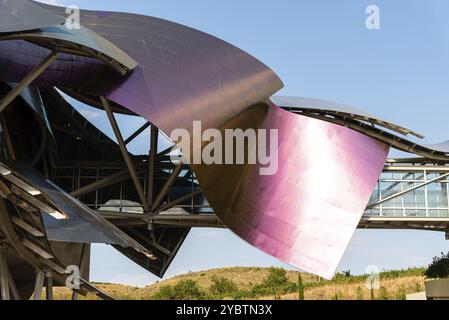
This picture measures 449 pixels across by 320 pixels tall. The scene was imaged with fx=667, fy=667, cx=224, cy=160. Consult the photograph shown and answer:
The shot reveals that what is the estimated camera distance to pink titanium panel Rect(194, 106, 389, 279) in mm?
22547

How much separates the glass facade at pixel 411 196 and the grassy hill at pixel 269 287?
5946 mm

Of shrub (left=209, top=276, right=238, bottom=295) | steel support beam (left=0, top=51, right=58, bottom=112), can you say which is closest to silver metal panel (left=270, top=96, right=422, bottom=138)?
steel support beam (left=0, top=51, right=58, bottom=112)

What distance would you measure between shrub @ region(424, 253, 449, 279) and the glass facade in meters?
2.54

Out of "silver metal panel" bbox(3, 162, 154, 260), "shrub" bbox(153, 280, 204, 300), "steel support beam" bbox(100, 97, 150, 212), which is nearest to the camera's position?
"silver metal panel" bbox(3, 162, 154, 260)

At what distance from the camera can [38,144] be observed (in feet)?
97.9

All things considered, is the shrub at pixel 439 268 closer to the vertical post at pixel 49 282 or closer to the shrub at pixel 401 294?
the shrub at pixel 401 294

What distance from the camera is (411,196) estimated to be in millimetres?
34562

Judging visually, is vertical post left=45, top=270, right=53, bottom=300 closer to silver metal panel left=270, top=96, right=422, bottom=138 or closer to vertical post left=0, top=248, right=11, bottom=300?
vertical post left=0, top=248, right=11, bottom=300

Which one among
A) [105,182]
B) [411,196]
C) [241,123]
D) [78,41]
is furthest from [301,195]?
[411,196]

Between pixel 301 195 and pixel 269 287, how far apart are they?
40502mm
